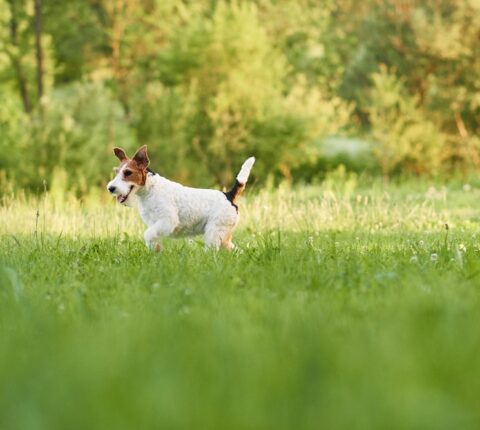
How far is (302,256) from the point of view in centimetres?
589

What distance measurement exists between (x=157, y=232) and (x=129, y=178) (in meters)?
0.50

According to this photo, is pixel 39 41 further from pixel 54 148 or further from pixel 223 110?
pixel 223 110

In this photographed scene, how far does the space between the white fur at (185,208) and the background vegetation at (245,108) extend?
13.1m

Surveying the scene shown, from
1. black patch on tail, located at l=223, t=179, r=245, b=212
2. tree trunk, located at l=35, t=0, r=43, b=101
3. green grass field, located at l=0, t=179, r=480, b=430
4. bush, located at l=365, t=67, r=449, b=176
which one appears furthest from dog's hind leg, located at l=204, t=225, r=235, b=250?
tree trunk, located at l=35, t=0, r=43, b=101

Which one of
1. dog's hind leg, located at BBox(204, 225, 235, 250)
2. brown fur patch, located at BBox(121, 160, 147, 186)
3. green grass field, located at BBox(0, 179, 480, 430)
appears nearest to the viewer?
green grass field, located at BBox(0, 179, 480, 430)

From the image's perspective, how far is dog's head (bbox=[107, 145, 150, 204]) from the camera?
689cm

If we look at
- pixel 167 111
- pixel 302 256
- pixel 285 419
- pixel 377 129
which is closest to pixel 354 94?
pixel 377 129

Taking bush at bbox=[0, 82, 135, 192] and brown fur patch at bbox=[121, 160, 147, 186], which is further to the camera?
bush at bbox=[0, 82, 135, 192]

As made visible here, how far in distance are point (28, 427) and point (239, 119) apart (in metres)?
22.3

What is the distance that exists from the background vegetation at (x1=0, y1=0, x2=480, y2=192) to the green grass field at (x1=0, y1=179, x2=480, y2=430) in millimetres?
14871

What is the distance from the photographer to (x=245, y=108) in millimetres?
24672

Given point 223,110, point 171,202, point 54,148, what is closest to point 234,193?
point 171,202

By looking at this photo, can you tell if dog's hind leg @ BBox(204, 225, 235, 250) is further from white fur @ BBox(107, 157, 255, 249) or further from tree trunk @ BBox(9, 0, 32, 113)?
tree trunk @ BBox(9, 0, 32, 113)

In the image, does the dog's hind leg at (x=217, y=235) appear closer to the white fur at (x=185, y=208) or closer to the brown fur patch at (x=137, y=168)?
the white fur at (x=185, y=208)
